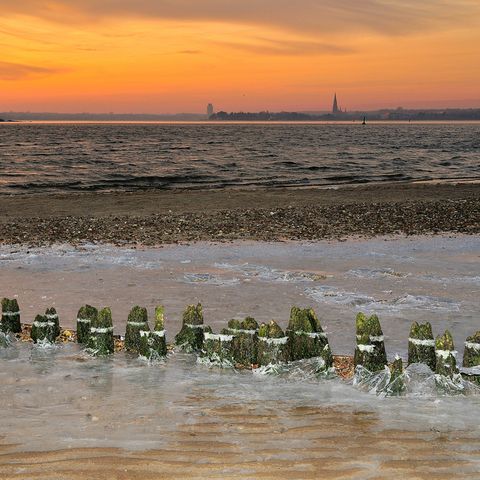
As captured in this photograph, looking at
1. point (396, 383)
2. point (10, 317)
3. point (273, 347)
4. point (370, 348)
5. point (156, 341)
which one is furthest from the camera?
point (10, 317)

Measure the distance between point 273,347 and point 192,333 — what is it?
122 centimetres

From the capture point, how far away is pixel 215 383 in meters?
7.50

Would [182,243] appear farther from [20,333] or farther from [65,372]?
[65,372]

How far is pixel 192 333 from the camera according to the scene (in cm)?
849

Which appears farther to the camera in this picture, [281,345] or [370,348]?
[281,345]

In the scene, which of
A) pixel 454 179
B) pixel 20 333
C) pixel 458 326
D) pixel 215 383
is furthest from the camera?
pixel 454 179

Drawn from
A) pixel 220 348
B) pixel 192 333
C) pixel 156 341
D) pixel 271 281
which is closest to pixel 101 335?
pixel 156 341

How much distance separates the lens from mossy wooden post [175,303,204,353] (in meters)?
8.51

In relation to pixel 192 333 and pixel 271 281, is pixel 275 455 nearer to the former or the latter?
pixel 192 333

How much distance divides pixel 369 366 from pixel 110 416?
3049 millimetres

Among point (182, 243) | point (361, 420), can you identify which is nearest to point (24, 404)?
point (361, 420)

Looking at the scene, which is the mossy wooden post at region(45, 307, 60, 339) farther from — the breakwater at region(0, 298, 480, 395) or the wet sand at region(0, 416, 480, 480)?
Answer: the wet sand at region(0, 416, 480, 480)

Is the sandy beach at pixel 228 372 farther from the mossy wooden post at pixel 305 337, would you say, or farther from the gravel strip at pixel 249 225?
the mossy wooden post at pixel 305 337

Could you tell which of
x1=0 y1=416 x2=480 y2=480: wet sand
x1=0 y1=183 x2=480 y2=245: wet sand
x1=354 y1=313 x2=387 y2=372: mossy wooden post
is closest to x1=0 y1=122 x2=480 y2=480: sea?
x1=0 y1=416 x2=480 y2=480: wet sand
